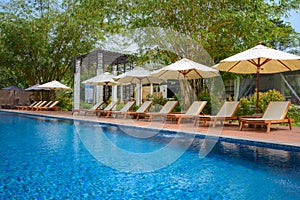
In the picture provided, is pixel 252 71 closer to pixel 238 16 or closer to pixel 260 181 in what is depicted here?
pixel 238 16

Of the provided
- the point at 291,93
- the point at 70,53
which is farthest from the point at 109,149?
the point at 70,53

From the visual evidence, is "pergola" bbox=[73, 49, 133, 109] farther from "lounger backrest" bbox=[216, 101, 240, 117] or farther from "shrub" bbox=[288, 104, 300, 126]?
"lounger backrest" bbox=[216, 101, 240, 117]

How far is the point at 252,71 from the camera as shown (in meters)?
9.45

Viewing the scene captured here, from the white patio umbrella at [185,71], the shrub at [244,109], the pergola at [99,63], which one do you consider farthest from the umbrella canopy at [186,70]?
the pergola at [99,63]

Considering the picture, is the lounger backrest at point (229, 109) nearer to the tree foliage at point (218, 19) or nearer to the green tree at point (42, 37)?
the tree foliage at point (218, 19)

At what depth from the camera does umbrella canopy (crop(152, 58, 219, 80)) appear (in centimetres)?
952

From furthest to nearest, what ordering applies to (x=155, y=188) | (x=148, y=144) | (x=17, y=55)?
1. (x=17, y=55)
2. (x=148, y=144)
3. (x=155, y=188)

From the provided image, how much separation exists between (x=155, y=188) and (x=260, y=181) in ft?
4.85

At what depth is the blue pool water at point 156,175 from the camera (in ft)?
11.7

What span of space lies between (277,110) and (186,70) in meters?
3.85

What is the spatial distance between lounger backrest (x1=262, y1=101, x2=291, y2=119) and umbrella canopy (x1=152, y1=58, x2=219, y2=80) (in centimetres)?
266

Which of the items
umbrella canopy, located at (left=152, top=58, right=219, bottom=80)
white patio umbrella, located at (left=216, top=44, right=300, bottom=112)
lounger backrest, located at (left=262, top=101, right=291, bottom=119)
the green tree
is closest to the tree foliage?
umbrella canopy, located at (left=152, top=58, right=219, bottom=80)

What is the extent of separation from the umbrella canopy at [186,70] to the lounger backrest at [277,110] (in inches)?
105

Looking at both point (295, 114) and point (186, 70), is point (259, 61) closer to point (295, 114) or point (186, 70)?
point (186, 70)
